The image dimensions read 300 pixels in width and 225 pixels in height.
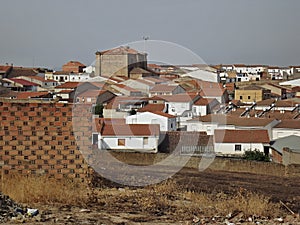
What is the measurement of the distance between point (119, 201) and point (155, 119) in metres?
18.6

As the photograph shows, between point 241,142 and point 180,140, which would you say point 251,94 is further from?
point 180,140

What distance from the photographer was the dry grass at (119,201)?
4215mm

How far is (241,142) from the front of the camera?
18.3m

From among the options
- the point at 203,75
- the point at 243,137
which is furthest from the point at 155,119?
the point at 203,75

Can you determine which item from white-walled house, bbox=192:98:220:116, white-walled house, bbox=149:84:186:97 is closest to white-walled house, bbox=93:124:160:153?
white-walled house, bbox=192:98:220:116

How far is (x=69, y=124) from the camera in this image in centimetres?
482

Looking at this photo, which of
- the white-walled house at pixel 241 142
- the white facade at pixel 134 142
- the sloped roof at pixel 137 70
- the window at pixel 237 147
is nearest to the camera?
the white-walled house at pixel 241 142

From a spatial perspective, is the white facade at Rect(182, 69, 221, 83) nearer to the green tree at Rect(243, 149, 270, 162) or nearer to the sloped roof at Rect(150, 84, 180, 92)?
the sloped roof at Rect(150, 84, 180, 92)

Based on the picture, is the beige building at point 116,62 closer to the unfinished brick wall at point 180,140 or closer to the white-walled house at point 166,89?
the white-walled house at point 166,89

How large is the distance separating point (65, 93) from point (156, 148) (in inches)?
674

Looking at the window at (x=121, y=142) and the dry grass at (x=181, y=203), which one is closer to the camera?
the dry grass at (x=181, y=203)

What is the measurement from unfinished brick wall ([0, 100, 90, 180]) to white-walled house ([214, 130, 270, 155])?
1373cm

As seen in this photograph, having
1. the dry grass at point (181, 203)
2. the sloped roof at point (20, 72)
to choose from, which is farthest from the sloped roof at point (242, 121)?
the sloped roof at point (20, 72)

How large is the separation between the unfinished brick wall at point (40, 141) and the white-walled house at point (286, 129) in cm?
1635
